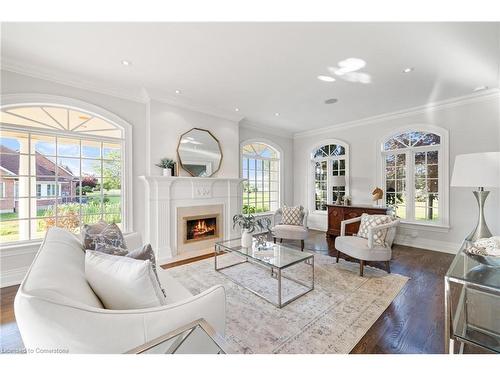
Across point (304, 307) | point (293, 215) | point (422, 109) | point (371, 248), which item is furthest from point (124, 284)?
point (422, 109)

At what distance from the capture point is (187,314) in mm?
1056

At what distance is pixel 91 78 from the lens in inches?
118

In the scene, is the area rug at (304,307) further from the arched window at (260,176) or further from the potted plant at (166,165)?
the arched window at (260,176)

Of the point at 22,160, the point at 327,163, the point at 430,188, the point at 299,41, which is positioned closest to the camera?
the point at 299,41

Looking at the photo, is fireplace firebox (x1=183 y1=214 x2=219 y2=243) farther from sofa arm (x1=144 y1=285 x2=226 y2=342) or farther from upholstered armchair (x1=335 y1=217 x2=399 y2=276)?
sofa arm (x1=144 y1=285 x2=226 y2=342)

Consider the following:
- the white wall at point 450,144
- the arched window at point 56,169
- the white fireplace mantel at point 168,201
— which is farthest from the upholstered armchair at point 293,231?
the arched window at point 56,169

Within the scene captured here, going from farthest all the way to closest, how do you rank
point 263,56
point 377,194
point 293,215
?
1. point 377,194
2. point 293,215
3. point 263,56

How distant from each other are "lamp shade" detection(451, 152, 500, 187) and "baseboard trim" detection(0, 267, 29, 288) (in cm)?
488

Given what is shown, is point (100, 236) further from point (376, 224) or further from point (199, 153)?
point (376, 224)

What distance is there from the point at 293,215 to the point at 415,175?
2.57 metres

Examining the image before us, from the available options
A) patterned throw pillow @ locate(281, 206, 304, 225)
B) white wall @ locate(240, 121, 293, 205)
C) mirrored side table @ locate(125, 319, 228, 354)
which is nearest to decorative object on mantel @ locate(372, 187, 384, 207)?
patterned throw pillow @ locate(281, 206, 304, 225)

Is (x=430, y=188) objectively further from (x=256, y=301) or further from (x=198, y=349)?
(x=198, y=349)
